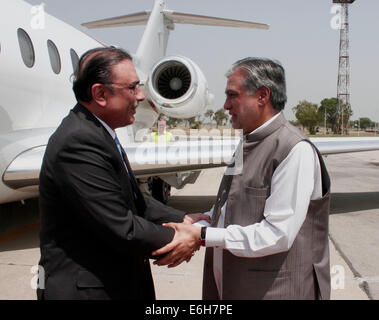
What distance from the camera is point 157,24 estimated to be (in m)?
11.6

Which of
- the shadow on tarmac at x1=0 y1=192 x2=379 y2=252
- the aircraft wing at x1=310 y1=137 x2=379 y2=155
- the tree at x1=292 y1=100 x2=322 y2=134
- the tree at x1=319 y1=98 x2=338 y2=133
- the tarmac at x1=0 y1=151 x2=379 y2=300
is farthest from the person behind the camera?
the tree at x1=319 y1=98 x2=338 y2=133

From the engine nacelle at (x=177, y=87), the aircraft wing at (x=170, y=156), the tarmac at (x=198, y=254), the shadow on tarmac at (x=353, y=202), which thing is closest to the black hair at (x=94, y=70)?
the tarmac at (x=198, y=254)

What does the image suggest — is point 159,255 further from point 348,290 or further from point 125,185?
point 348,290

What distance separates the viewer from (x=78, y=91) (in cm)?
186

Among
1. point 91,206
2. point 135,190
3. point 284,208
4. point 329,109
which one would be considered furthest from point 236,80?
point 329,109

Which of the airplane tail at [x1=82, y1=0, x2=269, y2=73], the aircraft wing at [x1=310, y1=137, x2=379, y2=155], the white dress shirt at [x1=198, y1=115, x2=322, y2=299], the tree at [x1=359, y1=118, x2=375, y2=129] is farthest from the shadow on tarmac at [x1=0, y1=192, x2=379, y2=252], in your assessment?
the tree at [x1=359, y1=118, x2=375, y2=129]

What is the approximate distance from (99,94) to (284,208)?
3.28ft

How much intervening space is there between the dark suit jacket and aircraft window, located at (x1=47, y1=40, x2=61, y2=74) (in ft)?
17.2

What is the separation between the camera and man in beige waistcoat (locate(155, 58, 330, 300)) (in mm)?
1744

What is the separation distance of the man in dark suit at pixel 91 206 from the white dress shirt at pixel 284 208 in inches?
17.1

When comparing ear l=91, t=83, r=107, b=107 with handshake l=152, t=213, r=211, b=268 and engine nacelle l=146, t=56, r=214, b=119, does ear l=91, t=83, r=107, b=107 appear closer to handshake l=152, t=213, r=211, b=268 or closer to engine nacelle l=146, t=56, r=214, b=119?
handshake l=152, t=213, r=211, b=268

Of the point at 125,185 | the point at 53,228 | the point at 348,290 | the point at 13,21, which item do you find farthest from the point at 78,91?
the point at 13,21

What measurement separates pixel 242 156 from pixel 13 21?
4824 millimetres

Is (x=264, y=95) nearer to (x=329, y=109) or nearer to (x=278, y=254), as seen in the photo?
(x=278, y=254)
